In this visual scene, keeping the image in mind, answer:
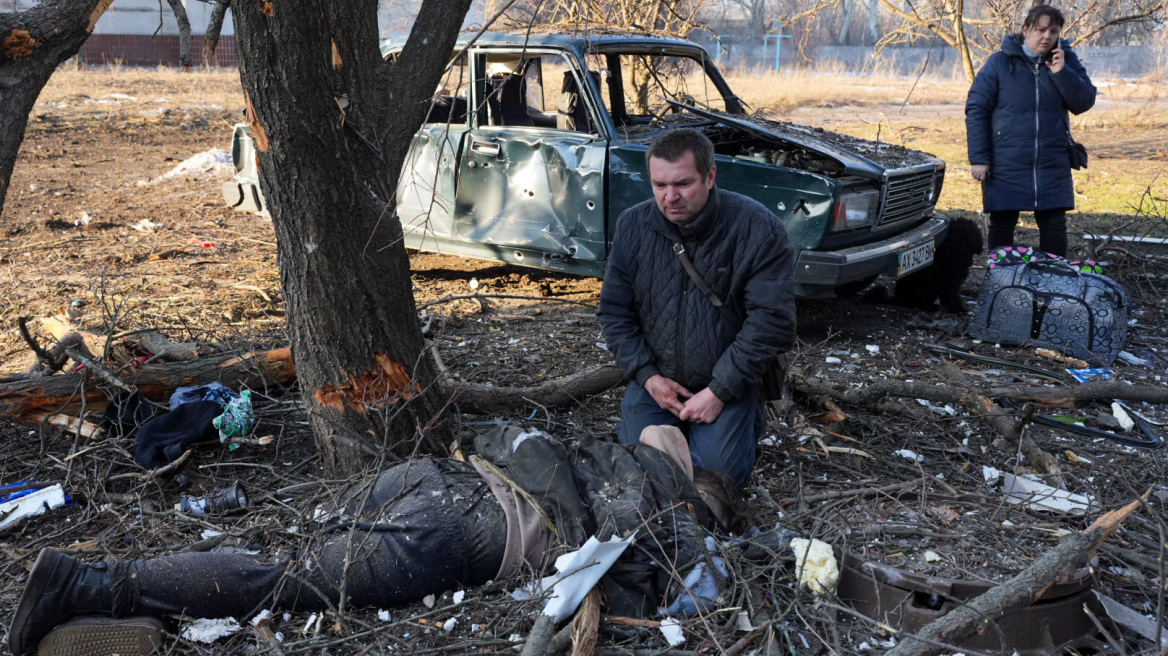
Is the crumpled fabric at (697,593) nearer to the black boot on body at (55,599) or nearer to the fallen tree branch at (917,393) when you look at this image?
the black boot on body at (55,599)

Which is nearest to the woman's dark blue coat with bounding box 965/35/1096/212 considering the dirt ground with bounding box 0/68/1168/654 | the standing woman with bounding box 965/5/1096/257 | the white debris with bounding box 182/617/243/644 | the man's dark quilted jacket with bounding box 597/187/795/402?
the standing woman with bounding box 965/5/1096/257

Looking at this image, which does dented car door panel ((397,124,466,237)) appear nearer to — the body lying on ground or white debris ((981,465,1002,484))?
the body lying on ground

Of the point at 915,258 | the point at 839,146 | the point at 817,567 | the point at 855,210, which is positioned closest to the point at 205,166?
the point at 839,146

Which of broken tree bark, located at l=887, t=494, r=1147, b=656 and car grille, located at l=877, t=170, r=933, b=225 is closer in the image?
broken tree bark, located at l=887, t=494, r=1147, b=656

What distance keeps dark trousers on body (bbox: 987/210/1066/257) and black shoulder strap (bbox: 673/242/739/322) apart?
131 inches

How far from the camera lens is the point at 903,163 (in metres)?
5.30

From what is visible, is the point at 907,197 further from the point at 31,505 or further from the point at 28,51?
the point at 31,505

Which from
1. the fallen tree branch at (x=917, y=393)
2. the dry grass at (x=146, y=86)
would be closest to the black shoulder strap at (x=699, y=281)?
the fallen tree branch at (x=917, y=393)

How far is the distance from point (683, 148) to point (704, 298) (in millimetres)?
587

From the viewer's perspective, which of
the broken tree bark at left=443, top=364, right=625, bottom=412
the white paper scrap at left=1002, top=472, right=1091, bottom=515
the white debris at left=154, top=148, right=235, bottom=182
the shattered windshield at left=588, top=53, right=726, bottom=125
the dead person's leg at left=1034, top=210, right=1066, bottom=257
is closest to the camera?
the white paper scrap at left=1002, top=472, right=1091, bottom=515

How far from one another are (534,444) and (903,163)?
360cm

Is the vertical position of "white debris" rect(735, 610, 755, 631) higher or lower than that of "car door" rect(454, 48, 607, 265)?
lower

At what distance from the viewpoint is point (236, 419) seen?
3.56 meters

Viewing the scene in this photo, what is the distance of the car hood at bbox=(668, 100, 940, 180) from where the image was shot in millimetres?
4902
